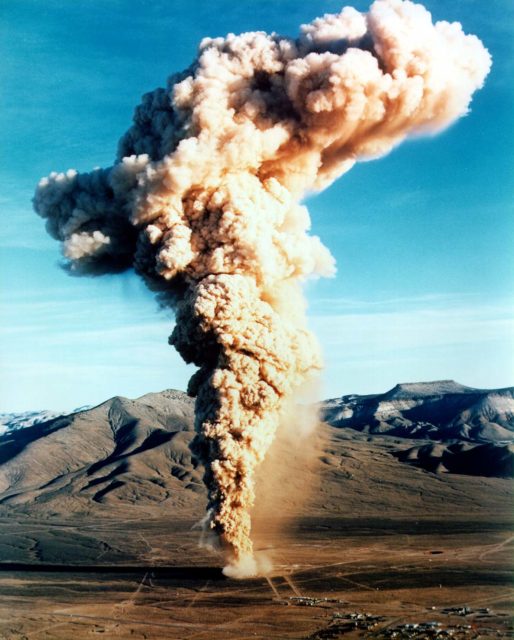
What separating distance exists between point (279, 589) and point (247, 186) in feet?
99.7

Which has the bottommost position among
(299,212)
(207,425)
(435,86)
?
(207,425)

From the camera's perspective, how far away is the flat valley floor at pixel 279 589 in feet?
143

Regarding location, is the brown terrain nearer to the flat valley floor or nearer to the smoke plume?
the flat valley floor

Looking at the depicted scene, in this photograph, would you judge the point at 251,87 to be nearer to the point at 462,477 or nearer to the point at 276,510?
the point at 276,510

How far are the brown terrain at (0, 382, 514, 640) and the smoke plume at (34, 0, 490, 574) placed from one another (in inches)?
299

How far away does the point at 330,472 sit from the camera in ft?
571

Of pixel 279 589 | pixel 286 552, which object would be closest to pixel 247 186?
pixel 279 589

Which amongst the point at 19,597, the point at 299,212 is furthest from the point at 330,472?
the point at 299,212

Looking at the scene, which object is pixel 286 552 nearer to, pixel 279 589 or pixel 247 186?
pixel 279 589

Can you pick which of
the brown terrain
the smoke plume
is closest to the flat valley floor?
the brown terrain

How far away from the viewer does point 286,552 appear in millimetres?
79562

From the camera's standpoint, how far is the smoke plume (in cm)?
4306

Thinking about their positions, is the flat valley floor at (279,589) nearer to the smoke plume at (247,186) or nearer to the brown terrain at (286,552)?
the brown terrain at (286,552)

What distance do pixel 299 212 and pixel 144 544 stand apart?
219 ft
